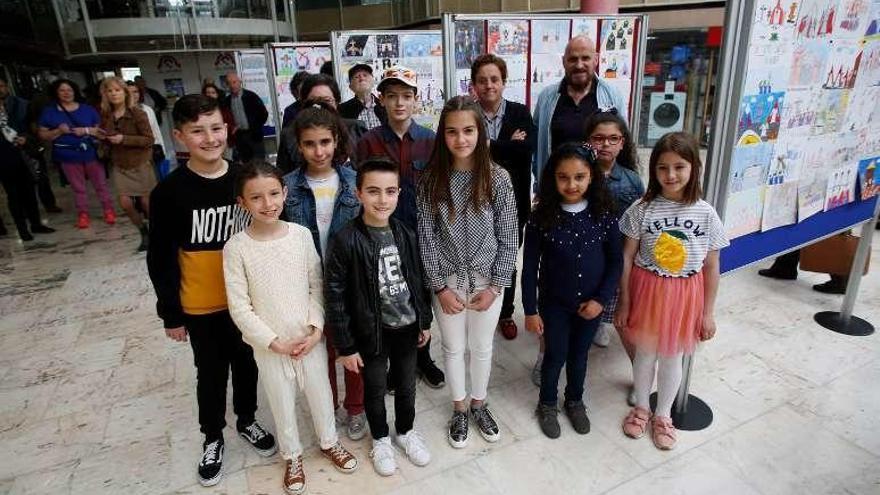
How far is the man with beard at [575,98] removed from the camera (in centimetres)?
277

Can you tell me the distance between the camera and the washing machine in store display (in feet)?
29.3

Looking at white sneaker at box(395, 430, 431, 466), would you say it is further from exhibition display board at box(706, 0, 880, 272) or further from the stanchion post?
the stanchion post

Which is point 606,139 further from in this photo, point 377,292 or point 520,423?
point 520,423

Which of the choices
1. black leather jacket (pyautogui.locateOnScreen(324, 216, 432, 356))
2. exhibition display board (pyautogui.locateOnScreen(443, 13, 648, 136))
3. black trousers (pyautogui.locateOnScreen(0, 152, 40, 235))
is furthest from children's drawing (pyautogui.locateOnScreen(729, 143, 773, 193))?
black trousers (pyautogui.locateOnScreen(0, 152, 40, 235))

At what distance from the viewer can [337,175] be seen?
6.96ft

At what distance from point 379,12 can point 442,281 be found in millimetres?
14476

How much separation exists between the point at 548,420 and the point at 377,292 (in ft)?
3.51

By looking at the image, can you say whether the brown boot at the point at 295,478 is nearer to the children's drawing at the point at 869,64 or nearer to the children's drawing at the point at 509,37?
the children's drawing at the point at 509,37

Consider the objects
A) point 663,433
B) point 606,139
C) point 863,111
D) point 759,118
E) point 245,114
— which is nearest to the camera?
point 759,118

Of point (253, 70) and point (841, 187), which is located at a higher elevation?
point (253, 70)

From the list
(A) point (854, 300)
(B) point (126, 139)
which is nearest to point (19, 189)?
(B) point (126, 139)

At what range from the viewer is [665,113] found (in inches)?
356

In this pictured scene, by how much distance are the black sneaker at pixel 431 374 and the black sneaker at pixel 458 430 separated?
368 mm

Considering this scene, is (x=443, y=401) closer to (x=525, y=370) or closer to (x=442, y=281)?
(x=525, y=370)
